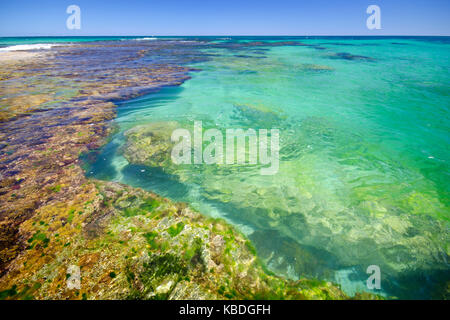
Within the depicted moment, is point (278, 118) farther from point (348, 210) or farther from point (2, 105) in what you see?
point (2, 105)

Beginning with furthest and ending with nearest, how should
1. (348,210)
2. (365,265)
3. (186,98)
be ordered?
1. (186,98)
2. (348,210)
3. (365,265)

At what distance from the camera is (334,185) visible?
621 centimetres

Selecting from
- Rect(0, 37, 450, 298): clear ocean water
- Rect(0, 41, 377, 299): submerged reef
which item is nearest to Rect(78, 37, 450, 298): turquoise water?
Rect(0, 37, 450, 298): clear ocean water

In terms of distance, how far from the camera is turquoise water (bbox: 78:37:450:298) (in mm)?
4141

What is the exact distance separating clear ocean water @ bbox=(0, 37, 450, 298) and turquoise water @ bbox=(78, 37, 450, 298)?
3cm

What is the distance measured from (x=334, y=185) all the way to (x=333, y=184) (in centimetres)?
5

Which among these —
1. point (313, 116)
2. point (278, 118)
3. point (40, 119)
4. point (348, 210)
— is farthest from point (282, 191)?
point (40, 119)

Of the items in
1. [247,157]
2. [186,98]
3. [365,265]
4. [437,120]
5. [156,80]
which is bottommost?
[365,265]

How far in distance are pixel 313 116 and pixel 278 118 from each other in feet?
7.03

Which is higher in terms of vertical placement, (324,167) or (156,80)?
(156,80)

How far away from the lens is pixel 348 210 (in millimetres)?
5312

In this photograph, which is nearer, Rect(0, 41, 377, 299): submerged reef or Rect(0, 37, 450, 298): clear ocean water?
Rect(0, 41, 377, 299): submerged reef

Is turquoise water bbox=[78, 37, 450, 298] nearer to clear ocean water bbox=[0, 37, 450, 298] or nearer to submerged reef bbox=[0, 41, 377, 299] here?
clear ocean water bbox=[0, 37, 450, 298]

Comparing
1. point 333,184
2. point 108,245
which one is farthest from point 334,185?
point 108,245
